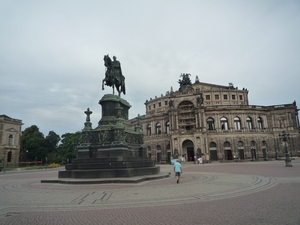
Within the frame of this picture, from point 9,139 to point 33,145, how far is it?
15541mm

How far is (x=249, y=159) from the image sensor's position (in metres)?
54.2

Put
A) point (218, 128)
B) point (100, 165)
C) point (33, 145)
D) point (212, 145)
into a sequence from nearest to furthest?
point (100, 165) → point (212, 145) → point (218, 128) → point (33, 145)

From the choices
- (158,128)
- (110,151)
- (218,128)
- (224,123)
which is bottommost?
(110,151)

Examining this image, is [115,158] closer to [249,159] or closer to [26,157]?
[249,159]

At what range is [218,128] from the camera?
57031mm

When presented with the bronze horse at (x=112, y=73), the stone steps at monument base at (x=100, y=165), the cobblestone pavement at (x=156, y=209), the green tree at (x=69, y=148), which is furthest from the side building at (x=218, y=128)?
the cobblestone pavement at (x=156, y=209)

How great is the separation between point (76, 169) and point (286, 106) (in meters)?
62.4

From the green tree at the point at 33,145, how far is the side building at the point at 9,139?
529 inches

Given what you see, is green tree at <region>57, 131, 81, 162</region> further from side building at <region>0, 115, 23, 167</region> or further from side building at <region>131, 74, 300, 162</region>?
side building at <region>131, 74, 300, 162</region>

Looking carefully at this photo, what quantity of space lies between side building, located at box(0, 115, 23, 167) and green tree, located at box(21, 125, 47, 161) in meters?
13.4

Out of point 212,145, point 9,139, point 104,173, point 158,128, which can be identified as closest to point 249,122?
point 212,145

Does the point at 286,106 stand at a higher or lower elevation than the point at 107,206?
higher

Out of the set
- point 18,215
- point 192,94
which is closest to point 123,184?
point 18,215

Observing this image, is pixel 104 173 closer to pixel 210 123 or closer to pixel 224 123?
pixel 210 123
